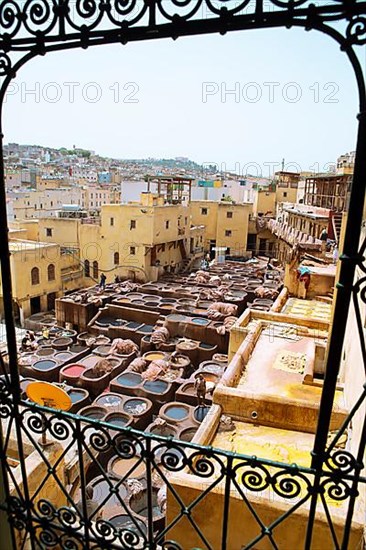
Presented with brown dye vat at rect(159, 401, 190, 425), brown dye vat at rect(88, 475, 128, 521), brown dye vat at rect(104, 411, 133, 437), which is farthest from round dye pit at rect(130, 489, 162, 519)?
brown dye vat at rect(104, 411, 133, 437)

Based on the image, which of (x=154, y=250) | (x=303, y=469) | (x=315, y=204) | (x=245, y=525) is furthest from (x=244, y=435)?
(x=315, y=204)

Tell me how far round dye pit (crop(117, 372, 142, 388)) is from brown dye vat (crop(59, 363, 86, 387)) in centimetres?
157

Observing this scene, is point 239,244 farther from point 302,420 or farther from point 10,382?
point 10,382

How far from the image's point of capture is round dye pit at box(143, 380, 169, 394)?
1319 cm

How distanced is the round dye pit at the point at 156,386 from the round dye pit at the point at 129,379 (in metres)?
0.36

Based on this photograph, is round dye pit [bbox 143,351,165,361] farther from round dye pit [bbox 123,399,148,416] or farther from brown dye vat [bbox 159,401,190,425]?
brown dye vat [bbox 159,401,190,425]

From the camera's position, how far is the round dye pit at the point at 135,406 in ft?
39.1

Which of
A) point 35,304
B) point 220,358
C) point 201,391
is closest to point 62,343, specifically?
point 220,358

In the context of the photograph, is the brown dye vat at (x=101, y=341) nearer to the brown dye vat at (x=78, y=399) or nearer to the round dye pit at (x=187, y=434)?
the brown dye vat at (x=78, y=399)

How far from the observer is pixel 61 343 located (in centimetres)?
1777

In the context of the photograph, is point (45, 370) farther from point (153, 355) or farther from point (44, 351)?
point (153, 355)

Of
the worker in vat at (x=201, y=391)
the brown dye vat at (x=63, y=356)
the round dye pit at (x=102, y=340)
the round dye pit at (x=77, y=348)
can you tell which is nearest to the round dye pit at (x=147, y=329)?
the round dye pit at (x=102, y=340)

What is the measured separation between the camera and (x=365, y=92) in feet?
5.79

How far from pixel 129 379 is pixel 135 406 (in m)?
1.73
